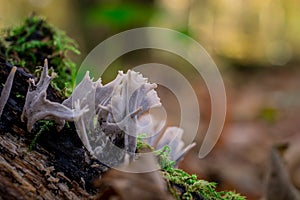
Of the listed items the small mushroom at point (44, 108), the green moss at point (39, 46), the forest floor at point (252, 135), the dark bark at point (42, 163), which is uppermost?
the forest floor at point (252, 135)

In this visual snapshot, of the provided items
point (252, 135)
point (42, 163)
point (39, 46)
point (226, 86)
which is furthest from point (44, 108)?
point (226, 86)

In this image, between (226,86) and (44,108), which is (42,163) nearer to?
(44,108)

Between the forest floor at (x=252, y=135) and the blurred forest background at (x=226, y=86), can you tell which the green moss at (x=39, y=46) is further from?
the forest floor at (x=252, y=135)

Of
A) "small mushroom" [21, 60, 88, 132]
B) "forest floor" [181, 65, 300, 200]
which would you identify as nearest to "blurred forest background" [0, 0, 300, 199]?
"forest floor" [181, 65, 300, 200]

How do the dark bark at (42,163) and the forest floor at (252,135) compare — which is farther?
the forest floor at (252,135)

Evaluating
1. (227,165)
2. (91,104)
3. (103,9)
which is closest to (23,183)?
(91,104)

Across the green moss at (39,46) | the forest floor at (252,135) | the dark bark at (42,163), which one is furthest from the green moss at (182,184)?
the forest floor at (252,135)

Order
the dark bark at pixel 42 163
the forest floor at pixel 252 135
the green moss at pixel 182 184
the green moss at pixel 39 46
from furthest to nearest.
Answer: the forest floor at pixel 252 135, the green moss at pixel 39 46, the green moss at pixel 182 184, the dark bark at pixel 42 163

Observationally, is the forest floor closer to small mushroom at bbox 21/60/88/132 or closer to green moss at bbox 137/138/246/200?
green moss at bbox 137/138/246/200
